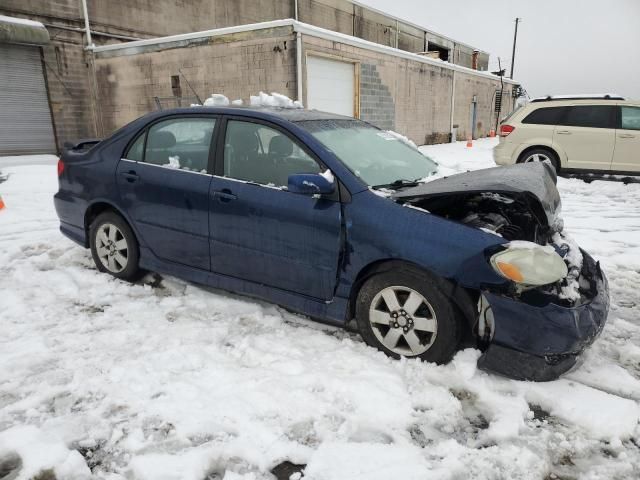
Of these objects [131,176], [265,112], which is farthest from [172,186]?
[265,112]

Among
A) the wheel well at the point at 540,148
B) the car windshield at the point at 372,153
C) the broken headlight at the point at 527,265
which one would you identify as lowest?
the broken headlight at the point at 527,265

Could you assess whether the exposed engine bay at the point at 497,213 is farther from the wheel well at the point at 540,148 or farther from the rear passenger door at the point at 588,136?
the rear passenger door at the point at 588,136

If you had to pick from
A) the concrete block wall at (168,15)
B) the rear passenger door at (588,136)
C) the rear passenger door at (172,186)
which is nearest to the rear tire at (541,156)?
the rear passenger door at (588,136)

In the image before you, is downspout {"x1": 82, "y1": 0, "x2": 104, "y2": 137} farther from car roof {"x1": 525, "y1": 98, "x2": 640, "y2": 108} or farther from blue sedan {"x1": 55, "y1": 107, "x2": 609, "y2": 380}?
car roof {"x1": 525, "y1": 98, "x2": 640, "y2": 108}

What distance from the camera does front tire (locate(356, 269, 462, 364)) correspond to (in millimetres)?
2686

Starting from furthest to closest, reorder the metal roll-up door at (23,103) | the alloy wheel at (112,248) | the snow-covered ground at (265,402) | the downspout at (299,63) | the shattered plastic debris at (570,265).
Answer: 1. the metal roll-up door at (23,103)
2. the downspout at (299,63)
3. the alloy wheel at (112,248)
4. the shattered plastic debris at (570,265)
5. the snow-covered ground at (265,402)

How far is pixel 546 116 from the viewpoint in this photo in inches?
377

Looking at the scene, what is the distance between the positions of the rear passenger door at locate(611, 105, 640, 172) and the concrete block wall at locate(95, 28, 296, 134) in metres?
6.94

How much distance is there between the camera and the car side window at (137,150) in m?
3.94

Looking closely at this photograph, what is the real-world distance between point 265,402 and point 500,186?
1.79 m

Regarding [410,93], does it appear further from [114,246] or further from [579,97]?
[114,246]

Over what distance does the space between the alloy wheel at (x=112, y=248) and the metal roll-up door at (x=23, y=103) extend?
Result: 467 inches

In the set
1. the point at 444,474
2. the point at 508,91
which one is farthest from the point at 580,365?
the point at 508,91

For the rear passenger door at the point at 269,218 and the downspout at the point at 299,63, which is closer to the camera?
the rear passenger door at the point at 269,218
